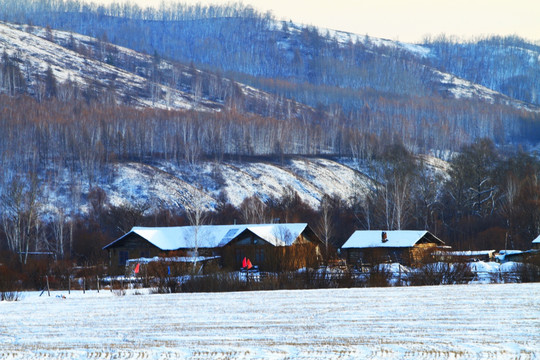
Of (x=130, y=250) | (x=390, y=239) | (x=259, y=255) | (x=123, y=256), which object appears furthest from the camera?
(x=123, y=256)

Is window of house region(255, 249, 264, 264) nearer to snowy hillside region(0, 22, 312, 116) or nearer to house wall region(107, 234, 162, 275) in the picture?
house wall region(107, 234, 162, 275)

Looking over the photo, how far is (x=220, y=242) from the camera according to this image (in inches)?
2111

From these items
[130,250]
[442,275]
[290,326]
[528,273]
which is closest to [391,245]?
[442,275]

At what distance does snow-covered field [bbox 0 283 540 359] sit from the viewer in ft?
50.8

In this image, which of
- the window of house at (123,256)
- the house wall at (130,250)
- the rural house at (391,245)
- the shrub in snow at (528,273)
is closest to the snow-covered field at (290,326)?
the shrub in snow at (528,273)

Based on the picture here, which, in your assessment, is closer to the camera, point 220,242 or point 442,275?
point 442,275

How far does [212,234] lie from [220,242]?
1.62 m

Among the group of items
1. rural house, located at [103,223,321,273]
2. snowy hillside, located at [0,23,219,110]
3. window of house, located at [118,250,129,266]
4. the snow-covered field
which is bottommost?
the snow-covered field

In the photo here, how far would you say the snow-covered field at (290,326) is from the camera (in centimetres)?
1549

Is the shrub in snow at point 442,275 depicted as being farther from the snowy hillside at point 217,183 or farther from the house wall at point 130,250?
the snowy hillside at point 217,183

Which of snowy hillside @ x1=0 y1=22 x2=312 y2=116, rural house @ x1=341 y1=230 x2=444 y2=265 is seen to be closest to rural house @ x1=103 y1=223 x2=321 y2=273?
rural house @ x1=341 y1=230 x2=444 y2=265

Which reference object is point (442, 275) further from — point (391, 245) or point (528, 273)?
point (391, 245)

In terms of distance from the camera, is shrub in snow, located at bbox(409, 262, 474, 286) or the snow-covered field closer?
the snow-covered field

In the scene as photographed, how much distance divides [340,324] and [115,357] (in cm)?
649
